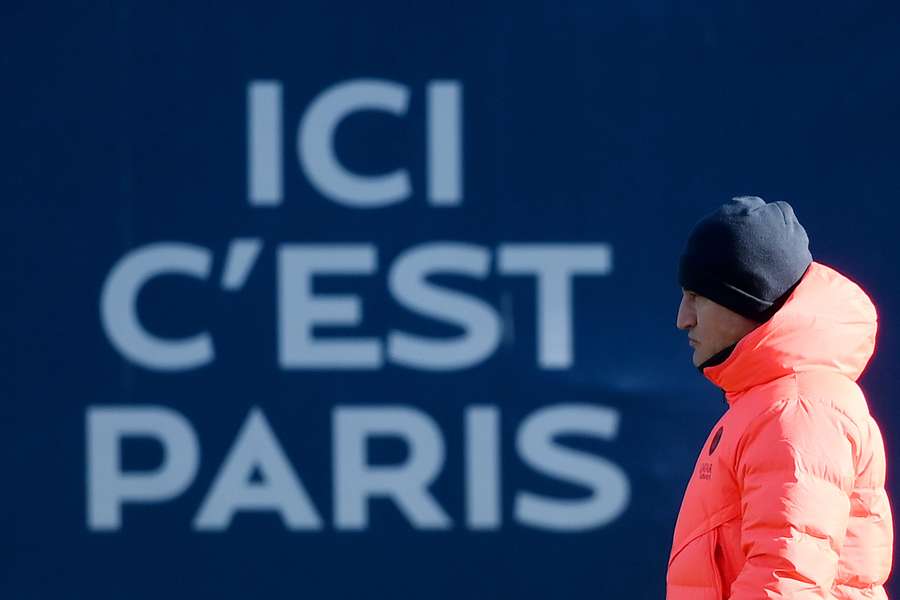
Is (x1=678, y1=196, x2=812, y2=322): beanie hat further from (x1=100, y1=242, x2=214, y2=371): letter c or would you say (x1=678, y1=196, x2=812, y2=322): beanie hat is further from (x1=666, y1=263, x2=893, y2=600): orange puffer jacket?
(x1=100, y1=242, x2=214, y2=371): letter c

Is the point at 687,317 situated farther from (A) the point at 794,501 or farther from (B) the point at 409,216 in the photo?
(B) the point at 409,216

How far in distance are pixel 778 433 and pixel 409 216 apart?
1.23 m

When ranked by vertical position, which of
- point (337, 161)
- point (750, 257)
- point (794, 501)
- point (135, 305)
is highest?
point (337, 161)

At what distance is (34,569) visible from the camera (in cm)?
250

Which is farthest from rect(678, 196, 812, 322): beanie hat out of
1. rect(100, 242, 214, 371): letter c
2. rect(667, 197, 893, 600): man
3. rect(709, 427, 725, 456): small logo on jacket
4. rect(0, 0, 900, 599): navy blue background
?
rect(100, 242, 214, 371): letter c

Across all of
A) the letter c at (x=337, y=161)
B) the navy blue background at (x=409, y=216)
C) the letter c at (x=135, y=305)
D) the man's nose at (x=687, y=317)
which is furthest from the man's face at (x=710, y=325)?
the letter c at (x=135, y=305)

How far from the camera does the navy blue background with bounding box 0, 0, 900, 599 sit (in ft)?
8.11

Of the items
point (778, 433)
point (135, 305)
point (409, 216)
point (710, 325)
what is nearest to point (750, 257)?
point (710, 325)

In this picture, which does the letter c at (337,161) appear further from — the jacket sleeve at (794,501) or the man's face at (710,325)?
the jacket sleeve at (794,501)

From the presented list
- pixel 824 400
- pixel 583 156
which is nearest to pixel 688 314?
pixel 824 400

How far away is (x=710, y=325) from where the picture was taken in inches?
61.1

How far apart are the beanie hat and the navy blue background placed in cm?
95

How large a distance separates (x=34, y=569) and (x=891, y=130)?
1.95 meters

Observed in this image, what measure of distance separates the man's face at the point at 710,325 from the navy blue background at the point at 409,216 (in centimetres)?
88
